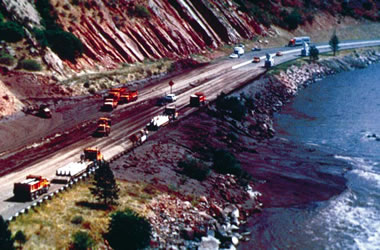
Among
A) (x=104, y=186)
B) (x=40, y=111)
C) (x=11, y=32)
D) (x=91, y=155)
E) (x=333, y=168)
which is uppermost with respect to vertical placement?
(x=11, y=32)

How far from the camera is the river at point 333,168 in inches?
1801

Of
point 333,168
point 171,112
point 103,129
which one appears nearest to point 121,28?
point 171,112

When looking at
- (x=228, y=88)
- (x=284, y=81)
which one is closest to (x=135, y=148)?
(x=228, y=88)

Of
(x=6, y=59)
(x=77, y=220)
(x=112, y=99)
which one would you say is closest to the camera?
(x=77, y=220)

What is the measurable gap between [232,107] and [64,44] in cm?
2517

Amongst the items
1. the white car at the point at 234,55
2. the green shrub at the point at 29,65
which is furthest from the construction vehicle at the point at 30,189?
the white car at the point at 234,55

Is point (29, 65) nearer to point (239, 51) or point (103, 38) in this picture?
point (103, 38)

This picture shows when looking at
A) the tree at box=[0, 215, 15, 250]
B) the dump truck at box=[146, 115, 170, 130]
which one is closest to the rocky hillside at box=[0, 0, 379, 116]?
the dump truck at box=[146, 115, 170, 130]

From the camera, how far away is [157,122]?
60781mm

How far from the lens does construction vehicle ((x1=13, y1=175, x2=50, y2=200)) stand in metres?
39.8

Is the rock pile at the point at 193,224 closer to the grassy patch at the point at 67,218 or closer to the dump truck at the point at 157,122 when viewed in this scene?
the grassy patch at the point at 67,218

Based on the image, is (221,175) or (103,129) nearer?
(221,175)

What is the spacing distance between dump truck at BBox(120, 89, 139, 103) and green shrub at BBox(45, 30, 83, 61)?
392 inches

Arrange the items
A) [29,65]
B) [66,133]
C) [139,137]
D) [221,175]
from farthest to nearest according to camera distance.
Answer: [29,65], [66,133], [139,137], [221,175]
